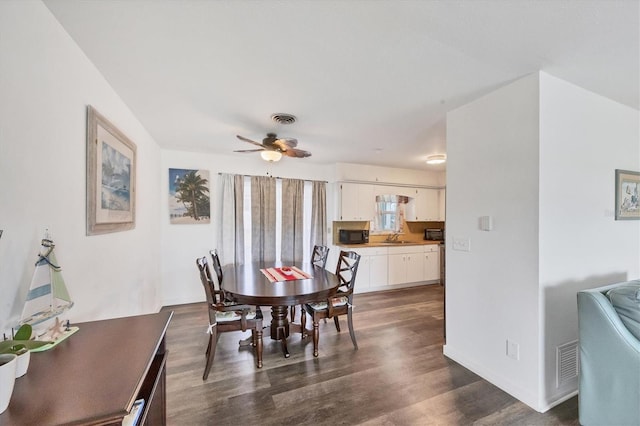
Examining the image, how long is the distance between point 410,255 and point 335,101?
149 inches

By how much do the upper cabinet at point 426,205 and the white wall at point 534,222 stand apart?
3.25 m

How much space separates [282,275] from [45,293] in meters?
2.00

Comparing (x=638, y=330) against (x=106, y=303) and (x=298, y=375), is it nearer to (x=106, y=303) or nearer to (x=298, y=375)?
(x=298, y=375)

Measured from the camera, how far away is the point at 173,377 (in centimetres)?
223

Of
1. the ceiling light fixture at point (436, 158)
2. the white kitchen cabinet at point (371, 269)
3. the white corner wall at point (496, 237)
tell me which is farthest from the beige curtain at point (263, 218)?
the white corner wall at point (496, 237)

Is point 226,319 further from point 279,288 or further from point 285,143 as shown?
point 285,143

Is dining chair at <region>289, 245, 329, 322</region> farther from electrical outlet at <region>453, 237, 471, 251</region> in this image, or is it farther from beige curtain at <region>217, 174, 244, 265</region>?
electrical outlet at <region>453, 237, 471, 251</region>

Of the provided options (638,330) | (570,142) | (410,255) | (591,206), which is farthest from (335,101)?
(410,255)

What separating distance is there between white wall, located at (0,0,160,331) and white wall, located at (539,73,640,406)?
2.92m

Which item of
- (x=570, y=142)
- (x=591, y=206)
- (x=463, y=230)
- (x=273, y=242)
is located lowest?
(x=273, y=242)

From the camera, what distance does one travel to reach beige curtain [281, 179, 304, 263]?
183 inches

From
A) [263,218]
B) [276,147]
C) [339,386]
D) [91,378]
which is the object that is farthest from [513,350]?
[263,218]

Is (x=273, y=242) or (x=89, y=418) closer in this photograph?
(x=89, y=418)

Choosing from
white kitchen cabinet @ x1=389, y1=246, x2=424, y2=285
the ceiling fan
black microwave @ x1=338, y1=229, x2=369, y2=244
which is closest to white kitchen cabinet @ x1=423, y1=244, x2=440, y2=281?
white kitchen cabinet @ x1=389, y1=246, x2=424, y2=285
